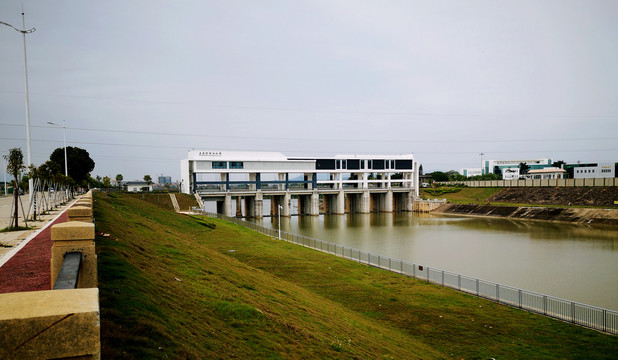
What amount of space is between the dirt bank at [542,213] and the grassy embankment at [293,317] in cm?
6151

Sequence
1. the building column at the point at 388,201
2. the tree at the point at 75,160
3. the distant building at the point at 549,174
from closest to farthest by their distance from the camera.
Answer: the tree at the point at 75,160
the building column at the point at 388,201
the distant building at the point at 549,174

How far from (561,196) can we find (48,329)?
106338mm

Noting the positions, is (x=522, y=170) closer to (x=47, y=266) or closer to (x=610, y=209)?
(x=610, y=209)

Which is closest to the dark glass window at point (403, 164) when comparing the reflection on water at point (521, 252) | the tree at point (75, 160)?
the reflection on water at point (521, 252)

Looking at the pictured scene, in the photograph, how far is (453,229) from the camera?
218 ft

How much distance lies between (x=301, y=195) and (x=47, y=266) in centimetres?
9271

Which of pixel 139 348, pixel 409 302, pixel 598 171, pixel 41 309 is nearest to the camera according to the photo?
pixel 41 309

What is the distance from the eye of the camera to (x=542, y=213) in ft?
254

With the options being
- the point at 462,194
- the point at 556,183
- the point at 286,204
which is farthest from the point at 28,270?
the point at 462,194

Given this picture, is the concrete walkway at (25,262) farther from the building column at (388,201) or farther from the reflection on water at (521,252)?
the building column at (388,201)

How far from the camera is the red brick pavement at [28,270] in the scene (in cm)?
903

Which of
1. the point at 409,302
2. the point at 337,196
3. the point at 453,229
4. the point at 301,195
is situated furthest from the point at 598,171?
the point at 409,302

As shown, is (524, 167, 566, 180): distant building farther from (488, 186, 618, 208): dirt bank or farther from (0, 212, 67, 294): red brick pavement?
(0, 212, 67, 294): red brick pavement

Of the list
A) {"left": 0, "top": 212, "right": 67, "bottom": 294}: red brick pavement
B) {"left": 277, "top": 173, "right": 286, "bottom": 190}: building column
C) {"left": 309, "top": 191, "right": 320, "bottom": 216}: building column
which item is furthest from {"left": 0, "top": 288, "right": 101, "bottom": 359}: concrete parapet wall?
{"left": 309, "top": 191, "right": 320, "bottom": 216}: building column
